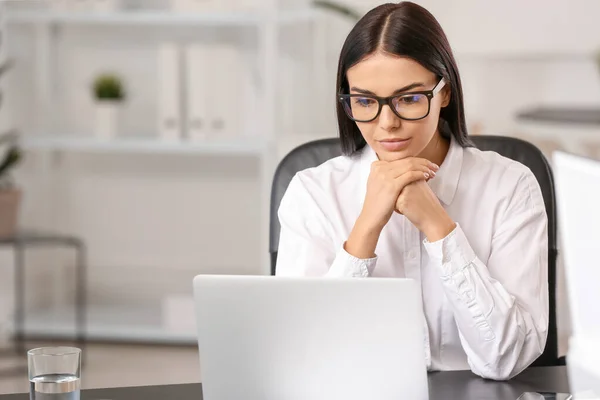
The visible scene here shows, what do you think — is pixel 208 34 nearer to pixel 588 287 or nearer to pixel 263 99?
pixel 263 99

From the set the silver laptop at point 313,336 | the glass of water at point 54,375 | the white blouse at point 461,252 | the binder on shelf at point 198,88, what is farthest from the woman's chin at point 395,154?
the binder on shelf at point 198,88

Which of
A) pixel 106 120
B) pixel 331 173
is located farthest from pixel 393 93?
pixel 106 120

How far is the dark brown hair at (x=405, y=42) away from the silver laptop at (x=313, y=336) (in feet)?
1.77

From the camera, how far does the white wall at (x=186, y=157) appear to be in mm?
4258

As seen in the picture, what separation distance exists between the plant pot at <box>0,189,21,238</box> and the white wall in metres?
0.45

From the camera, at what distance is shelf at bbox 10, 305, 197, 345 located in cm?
406

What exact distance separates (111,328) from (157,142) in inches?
29.4

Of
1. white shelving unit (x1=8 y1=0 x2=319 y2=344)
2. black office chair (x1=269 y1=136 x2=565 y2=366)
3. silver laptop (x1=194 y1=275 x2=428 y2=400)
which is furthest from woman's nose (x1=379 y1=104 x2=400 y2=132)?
white shelving unit (x1=8 y1=0 x2=319 y2=344)

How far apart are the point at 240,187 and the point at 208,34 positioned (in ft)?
2.11

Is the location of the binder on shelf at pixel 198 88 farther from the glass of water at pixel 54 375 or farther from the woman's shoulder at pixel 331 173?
the glass of water at pixel 54 375

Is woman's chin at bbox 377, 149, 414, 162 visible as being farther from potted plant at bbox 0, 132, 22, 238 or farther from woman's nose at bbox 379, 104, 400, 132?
potted plant at bbox 0, 132, 22, 238

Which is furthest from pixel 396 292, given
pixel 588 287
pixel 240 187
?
pixel 240 187

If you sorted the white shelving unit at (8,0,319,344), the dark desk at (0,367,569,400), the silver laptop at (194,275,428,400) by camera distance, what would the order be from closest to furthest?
1. the silver laptop at (194,275,428,400)
2. the dark desk at (0,367,569,400)
3. the white shelving unit at (8,0,319,344)

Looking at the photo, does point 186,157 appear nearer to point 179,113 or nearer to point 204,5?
point 179,113
